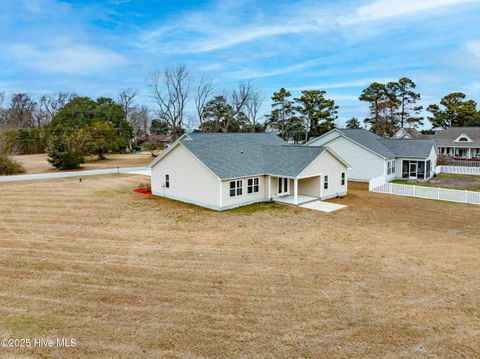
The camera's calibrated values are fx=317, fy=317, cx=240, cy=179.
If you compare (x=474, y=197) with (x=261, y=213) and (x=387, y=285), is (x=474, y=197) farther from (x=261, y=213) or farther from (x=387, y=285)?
(x=387, y=285)

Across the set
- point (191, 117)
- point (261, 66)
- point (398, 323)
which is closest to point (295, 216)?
point (398, 323)

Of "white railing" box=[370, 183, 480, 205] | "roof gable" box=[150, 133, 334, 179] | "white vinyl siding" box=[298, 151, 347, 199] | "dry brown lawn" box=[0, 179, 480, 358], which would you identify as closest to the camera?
"dry brown lawn" box=[0, 179, 480, 358]

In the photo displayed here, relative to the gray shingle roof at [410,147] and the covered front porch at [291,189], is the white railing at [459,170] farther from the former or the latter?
the covered front porch at [291,189]

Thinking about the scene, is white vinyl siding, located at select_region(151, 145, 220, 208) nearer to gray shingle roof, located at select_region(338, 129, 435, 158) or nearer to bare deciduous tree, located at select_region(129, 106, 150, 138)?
gray shingle roof, located at select_region(338, 129, 435, 158)

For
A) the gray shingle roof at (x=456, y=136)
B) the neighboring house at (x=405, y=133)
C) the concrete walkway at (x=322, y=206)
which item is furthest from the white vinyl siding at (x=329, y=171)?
the neighboring house at (x=405, y=133)

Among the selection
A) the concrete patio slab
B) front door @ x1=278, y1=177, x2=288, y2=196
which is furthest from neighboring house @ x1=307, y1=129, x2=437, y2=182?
front door @ x1=278, y1=177, x2=288, y2=196

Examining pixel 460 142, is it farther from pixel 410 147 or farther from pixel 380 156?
pixel 380 156
